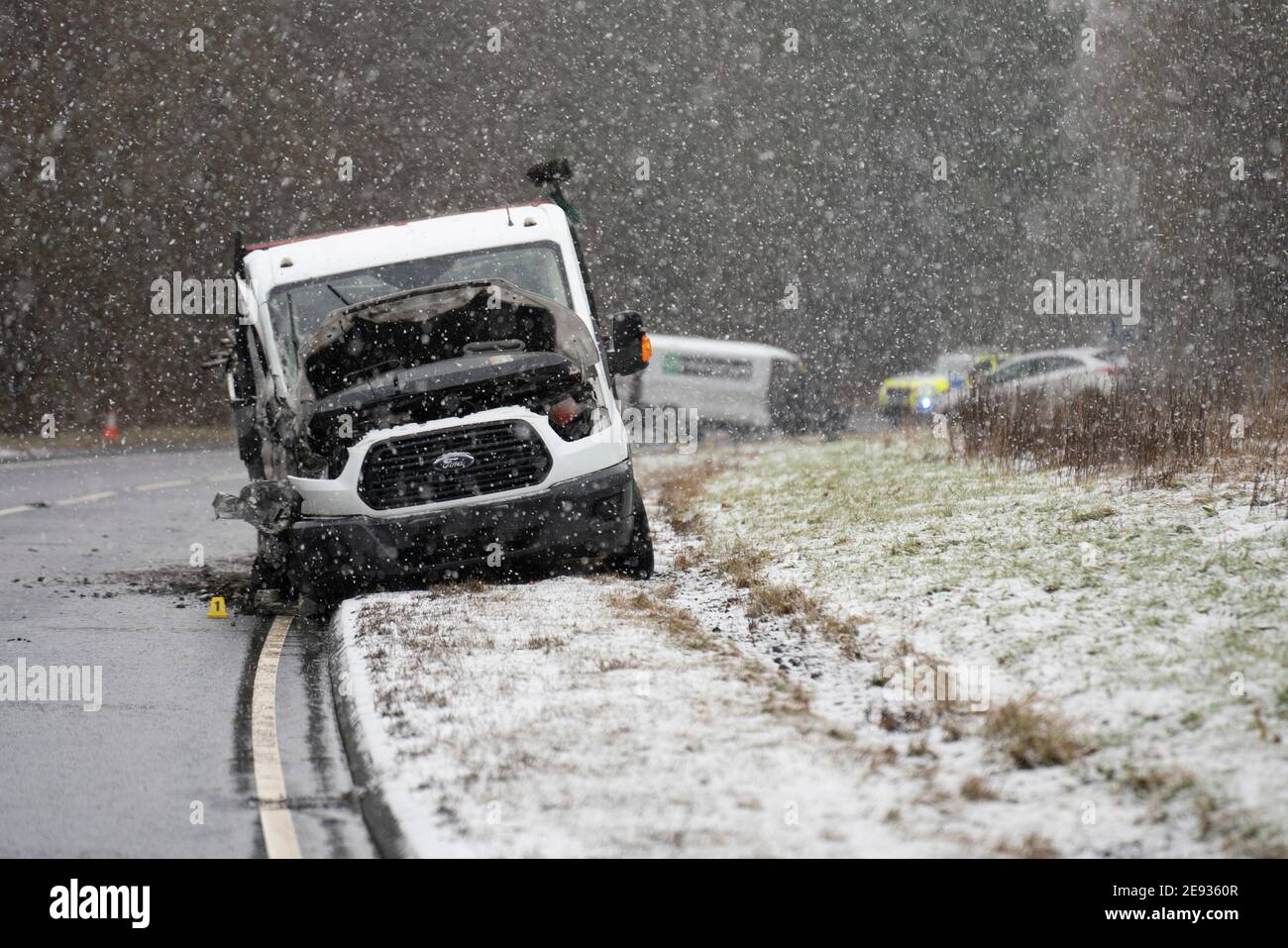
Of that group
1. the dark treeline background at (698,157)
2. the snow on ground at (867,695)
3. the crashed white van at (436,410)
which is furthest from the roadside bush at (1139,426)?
the dark treeline background at (698,157)

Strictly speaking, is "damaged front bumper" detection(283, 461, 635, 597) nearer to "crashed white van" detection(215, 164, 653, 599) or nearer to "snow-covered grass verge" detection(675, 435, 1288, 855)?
"crashed white van" detection(215, 164, 653, 599)

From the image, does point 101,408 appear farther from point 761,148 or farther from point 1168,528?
point 1168,528

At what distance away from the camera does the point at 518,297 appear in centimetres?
1076

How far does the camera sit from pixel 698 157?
181 feet

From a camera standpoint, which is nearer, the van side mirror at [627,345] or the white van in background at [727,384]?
the van side mirror at [627,345]

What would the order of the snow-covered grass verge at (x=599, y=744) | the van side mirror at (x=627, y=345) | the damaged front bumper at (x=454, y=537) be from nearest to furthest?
the snow-covered grass verge at (x=599, y=744) → the damaged front bumper at (x=454, y=537) → the van side mirror at (x=627, y=345)

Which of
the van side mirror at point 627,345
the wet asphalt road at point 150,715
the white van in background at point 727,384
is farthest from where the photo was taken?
the white van in background at point 727,384

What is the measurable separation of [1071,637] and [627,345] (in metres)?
4.70

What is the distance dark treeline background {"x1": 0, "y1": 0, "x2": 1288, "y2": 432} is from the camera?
27297mm

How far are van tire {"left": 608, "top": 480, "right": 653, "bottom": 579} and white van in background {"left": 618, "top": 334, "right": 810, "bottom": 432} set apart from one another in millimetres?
19926

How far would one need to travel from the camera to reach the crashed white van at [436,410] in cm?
1009

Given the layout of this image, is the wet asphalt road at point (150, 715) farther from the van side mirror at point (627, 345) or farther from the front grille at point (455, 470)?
the van side mirror at point (627, 345)

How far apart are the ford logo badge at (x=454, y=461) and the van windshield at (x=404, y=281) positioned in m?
1.38
